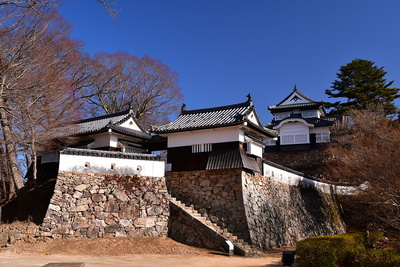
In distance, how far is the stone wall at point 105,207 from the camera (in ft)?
44.5

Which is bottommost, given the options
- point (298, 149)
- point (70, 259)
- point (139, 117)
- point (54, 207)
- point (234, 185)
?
point (70, 259)

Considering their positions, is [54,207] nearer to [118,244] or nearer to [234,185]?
[118,244]

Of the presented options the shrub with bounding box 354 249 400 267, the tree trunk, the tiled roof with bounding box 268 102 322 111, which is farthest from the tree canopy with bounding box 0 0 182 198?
the tiled roof with bounding box 268 102 322 111

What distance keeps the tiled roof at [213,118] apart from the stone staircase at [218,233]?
13.2 feet

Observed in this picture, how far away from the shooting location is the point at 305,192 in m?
22.0

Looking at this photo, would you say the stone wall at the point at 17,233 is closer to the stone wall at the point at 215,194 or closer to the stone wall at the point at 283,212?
the stone wall at the point at 215,194

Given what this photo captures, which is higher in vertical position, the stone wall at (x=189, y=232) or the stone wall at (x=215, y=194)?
the stone wall at (x=215, y=194)

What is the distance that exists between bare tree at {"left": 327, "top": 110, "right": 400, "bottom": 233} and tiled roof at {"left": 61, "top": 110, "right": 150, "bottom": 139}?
12644 millimetres

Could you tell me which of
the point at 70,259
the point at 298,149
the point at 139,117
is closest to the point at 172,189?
the point at 70,259

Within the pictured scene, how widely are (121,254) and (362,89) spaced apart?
29.2 metres

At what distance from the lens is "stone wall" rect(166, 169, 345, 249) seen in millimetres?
15625

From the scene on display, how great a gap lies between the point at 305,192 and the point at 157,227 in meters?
11.4

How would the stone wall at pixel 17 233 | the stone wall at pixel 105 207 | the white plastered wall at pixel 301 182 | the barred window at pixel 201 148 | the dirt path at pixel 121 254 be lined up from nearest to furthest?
the dirt path at pixel 121 254 → the stone wall at pixel 17 233 → the stone wall at pixel 105 207 → the barred window at pixel 201 148 → the white plastered wall at pixel 301 182

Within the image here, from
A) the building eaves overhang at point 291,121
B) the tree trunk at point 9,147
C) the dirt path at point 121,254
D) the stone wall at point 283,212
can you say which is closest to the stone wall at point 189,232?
the dirt path at point 121,254
